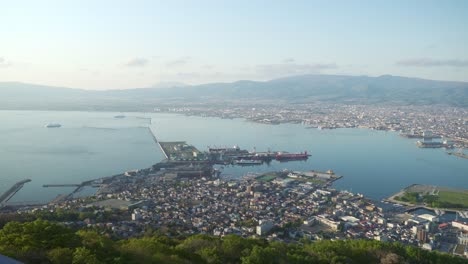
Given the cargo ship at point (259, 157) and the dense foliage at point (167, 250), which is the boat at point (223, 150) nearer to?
the cargo ship at point (259, 157)

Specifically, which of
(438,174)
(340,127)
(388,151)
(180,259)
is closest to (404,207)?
(438,174)

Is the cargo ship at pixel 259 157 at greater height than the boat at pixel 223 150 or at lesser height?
lesser

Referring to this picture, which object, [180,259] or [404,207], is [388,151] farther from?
[180,259]

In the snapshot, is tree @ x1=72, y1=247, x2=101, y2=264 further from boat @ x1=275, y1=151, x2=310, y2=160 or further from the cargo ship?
boat @ x1=275, y1=151, x2=310, y2=160

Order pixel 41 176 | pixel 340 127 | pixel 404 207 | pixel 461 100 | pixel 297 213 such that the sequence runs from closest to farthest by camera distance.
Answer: pixel 297 213, pixel 404 207, pixel 41 176, pixel 340 127, pixel 461 100

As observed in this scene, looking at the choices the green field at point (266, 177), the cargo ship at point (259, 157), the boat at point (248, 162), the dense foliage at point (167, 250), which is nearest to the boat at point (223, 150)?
the cargo ship at point (259, 157)

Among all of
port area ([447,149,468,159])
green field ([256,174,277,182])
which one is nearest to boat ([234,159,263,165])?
green field ([256,174,277,182])
